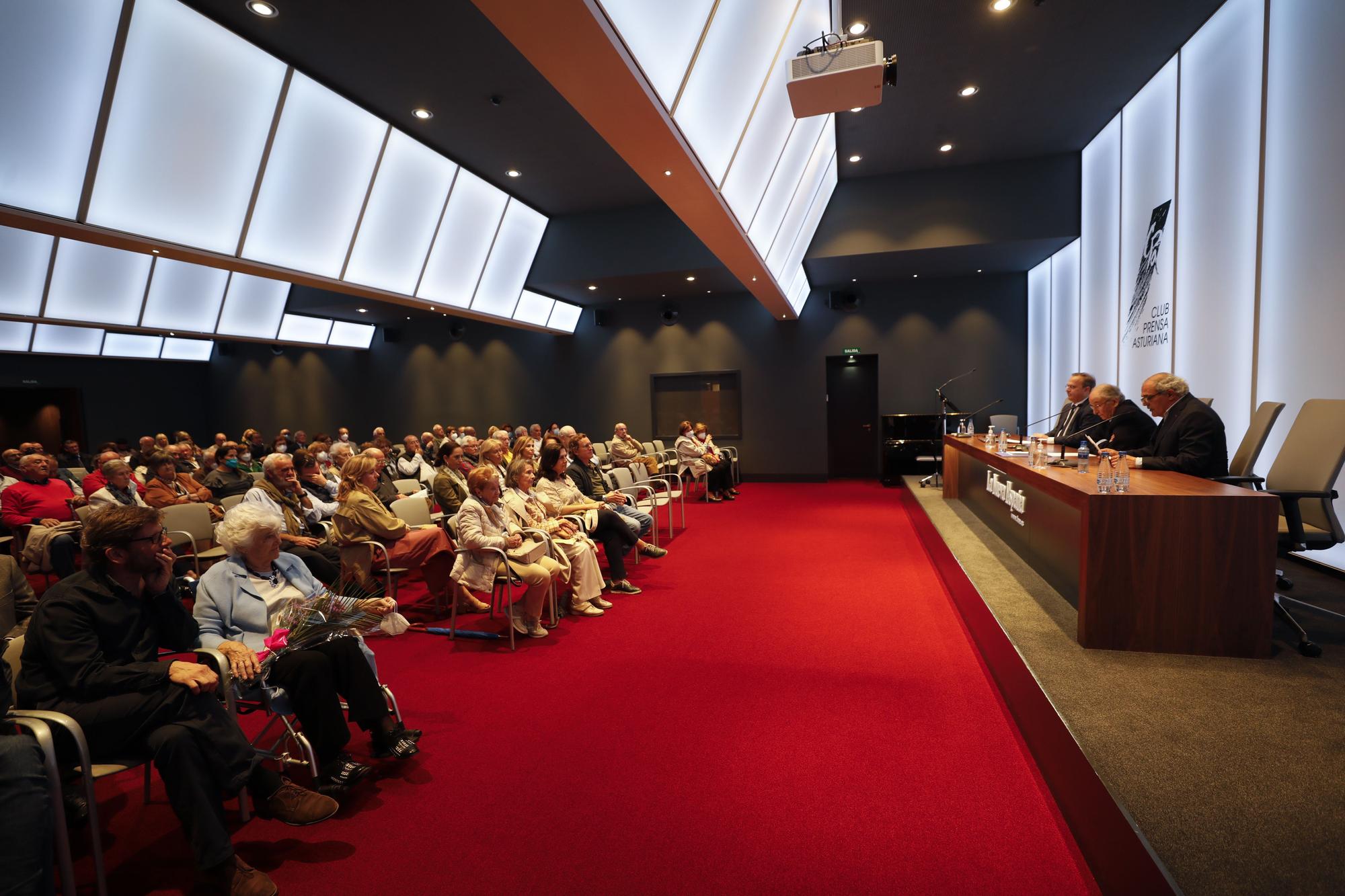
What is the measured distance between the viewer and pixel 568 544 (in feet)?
15.0

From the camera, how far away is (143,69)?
4.71m

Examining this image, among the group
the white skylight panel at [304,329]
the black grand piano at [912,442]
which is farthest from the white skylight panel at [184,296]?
the black grand piano at [912,442]

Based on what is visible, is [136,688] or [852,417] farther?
[852,417]

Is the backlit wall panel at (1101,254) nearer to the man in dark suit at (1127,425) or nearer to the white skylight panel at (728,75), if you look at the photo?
the man in dark suit at (1127,425)

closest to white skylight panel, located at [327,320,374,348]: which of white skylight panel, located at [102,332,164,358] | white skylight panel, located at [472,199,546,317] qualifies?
white skylight panel, located at [102,332,164,358]

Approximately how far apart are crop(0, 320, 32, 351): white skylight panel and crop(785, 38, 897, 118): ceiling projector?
1479cm

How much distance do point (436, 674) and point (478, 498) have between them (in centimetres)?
113

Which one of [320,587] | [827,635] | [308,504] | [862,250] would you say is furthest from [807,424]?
[320,587]

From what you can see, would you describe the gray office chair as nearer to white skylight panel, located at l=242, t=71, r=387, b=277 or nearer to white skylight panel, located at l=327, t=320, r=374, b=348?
white skylight panel, located at l=242, t=71, r=387, b=277

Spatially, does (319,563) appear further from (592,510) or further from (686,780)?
(686,780)

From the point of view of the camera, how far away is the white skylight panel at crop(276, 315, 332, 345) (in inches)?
492

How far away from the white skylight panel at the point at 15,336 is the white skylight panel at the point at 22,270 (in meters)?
3.71

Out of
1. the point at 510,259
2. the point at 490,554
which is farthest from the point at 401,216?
the point at 490,554

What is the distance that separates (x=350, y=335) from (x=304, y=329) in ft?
3.83
